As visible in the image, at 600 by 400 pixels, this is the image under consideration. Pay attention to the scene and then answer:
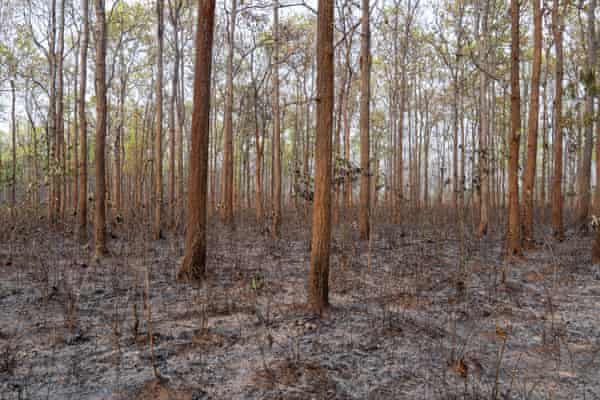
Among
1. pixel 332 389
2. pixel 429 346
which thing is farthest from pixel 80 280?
pixel 429 346

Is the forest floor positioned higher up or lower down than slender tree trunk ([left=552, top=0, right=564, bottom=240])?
lower down

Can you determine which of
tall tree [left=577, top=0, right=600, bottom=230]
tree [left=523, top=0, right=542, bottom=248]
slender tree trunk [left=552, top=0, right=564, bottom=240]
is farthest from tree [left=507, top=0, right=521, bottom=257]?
tall tree [left=577, top=0, right=600, bottom=230]

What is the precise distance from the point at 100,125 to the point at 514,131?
677 centimetres

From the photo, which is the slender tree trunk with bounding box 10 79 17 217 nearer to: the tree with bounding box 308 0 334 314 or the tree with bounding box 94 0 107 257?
the tree with bounding box 94 0 107 257

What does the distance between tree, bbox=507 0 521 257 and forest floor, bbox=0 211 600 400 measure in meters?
0.60

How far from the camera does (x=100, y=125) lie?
251 inches

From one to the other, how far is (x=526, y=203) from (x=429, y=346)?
4.97 metres

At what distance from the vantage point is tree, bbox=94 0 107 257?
20.4 feet

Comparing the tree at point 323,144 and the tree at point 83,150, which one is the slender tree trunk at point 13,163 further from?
the tree at point 323,144

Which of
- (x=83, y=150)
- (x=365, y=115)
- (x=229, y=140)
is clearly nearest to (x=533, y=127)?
(x=365, y=115)

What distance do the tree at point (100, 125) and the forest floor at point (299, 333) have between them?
0.61m

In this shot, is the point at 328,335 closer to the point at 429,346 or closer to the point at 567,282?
the point at 429,346

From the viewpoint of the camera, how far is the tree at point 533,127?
6.20 metres

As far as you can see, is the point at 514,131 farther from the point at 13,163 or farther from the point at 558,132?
the point at 13,163
